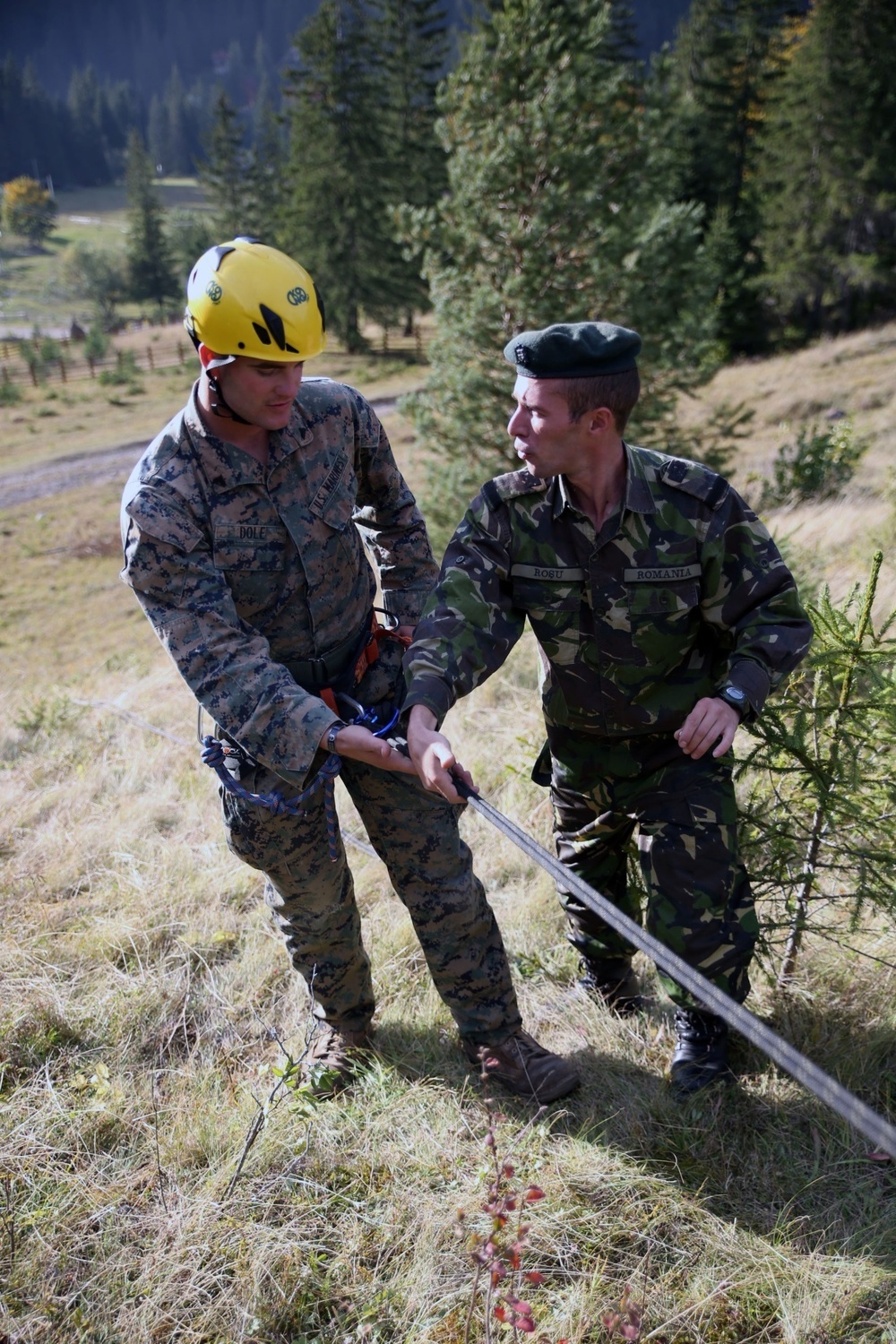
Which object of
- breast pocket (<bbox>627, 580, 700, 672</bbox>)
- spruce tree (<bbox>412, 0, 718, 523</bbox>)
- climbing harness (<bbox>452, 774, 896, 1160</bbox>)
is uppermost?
spruce tree (<bbox>412, 0, 718, 523</bbox>)

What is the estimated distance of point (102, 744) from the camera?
5832mm

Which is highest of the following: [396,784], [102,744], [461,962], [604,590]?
[604,590]

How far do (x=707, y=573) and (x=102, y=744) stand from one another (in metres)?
4.43

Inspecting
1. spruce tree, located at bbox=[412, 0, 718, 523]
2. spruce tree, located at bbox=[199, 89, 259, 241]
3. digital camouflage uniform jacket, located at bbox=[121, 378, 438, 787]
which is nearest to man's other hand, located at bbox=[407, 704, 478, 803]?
digital camouflage uniform jacket, located at bbox=[121, 378, 438, 787]

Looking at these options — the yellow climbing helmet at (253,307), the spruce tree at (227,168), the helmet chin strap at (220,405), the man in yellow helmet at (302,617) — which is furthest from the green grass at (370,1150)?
the spruce tree at (227,168)

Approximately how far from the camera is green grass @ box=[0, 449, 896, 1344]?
2223 millimetres

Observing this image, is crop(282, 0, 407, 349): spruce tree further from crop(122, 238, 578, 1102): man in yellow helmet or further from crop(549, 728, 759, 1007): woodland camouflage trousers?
crop(549, 728, 759, 1007): woodland camouflage trousers

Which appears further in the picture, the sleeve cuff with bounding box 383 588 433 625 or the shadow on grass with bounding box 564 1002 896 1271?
the sleeve cuff with bounding box 383 588 433 625

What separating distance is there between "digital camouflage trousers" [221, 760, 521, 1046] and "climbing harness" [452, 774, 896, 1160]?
54 cm

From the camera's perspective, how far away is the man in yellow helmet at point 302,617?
8.16 ft

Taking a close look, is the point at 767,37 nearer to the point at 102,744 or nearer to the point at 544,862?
the point at 102,744

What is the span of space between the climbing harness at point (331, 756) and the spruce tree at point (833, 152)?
93.4 feet

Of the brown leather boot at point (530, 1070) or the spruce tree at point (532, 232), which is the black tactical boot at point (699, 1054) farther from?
the spruce tree at point (532, 232)

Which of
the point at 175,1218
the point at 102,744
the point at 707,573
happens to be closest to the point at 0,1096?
the point at 175,1218
